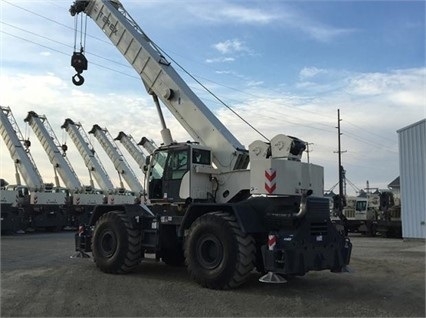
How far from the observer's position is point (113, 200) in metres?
38.2

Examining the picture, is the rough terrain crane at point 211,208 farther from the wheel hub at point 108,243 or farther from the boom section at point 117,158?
the boom section at point 117,158

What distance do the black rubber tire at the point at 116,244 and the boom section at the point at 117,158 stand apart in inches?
1248

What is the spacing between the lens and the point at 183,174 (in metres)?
12.0

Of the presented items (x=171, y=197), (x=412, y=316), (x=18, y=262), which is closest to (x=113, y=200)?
(x=18, y=262)

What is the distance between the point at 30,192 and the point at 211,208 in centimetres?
2455

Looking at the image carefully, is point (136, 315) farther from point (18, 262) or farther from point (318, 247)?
point (18, 262)

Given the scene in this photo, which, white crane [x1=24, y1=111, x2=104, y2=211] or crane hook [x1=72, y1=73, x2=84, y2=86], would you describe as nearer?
crane hook [x1=72, y1=73, x2=84, y2=86]

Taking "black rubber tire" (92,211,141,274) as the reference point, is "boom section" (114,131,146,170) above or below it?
above

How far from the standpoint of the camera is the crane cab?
11867 mm

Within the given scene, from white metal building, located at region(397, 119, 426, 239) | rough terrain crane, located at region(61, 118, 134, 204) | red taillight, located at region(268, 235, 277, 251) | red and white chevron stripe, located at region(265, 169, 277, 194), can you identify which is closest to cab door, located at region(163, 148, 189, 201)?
red and white chevron stripe, located at region(265, 169, 277, 194)

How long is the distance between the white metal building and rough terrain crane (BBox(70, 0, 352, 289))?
51.1ft

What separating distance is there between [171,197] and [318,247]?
3.82 metres

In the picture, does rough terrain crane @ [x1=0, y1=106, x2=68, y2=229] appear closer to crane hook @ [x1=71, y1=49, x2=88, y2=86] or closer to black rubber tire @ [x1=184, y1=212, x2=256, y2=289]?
crane hook @ [x1=71, y1=49, x2=88, y2=86]

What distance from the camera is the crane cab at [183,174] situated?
38.9 feet
